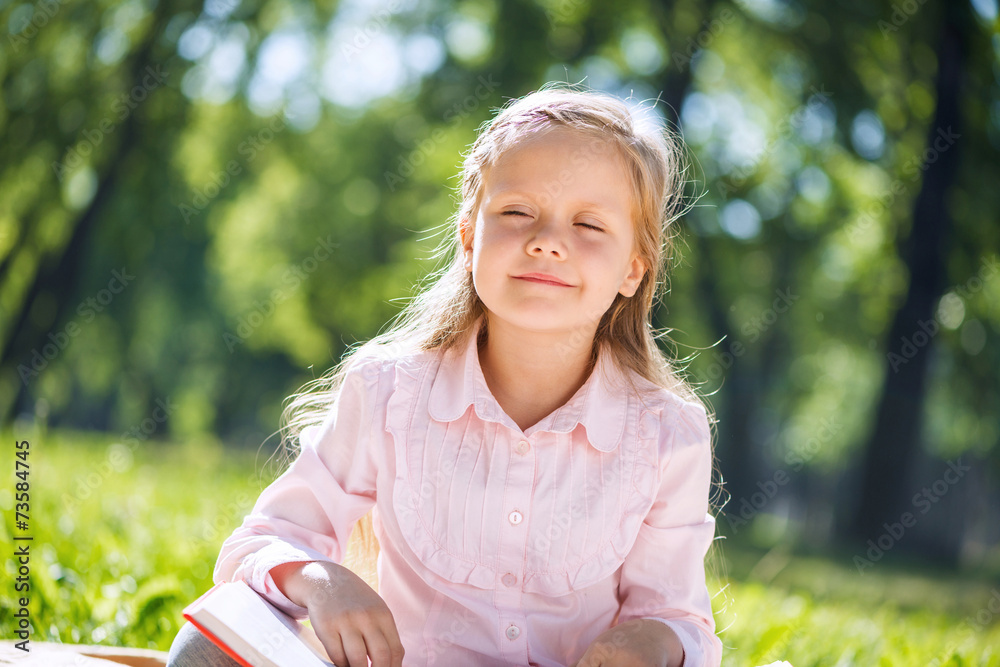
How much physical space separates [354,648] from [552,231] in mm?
1007

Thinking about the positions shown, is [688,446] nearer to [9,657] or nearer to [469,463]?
[469,463]

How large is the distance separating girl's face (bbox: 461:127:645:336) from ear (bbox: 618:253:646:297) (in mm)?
196

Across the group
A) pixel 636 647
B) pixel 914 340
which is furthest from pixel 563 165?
pixel 914 340

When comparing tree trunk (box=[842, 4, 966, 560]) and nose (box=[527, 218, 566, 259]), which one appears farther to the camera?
tree trunk (box=[842, 4, 966, 560])

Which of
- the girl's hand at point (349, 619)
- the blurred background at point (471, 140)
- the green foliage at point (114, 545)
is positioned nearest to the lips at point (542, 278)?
the girl's hand at point (349, 619)

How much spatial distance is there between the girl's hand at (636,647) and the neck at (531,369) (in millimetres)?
568

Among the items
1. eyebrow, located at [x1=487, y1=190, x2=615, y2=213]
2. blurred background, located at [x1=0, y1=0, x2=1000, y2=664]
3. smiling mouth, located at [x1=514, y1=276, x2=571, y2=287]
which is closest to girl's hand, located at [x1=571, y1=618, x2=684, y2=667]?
smiling mouth, located at [x1=514, y1=276, x2=571, y2=287]

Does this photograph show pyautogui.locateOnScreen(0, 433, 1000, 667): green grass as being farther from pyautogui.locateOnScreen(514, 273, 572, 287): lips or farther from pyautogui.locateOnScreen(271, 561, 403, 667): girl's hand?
pyautogui.locateOnScreen(514, 273, 572, 287): lips

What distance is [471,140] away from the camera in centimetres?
1320

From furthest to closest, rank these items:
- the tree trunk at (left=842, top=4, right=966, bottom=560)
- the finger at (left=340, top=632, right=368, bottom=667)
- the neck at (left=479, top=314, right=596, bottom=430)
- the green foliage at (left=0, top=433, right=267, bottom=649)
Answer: the tree trunk at (left=842, top=4, right=966, bottom=560), the green foliage at (left=0, top=433, right=267, bottom=649), the neck at (left=479, top=314, right=596, bottom=430), the finger at (left=340, top=632, right=368, bottom=667)

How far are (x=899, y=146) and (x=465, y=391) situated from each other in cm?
1077

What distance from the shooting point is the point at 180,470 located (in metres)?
8.74

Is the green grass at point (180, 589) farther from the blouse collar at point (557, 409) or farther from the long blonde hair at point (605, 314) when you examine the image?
the blouse collar at point (557, 409)

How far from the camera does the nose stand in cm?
198
